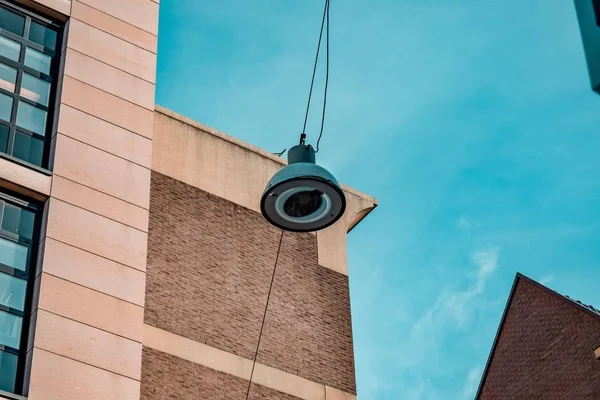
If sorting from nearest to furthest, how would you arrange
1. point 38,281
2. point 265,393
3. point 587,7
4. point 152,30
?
1. point 587,7
2. point 38,281
3. point 265,393
4. point 152,30

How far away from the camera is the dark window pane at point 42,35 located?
1639 centimetres

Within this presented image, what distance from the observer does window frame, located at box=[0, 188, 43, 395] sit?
12613 mm

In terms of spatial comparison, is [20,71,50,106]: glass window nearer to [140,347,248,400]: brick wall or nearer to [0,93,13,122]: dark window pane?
[0,93,13,122]: dark window pane

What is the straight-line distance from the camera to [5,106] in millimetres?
15164

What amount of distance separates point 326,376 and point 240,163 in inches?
182

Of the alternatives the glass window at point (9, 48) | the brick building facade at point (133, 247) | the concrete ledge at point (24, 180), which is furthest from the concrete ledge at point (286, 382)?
Answer: the glass window at point (9, 48)

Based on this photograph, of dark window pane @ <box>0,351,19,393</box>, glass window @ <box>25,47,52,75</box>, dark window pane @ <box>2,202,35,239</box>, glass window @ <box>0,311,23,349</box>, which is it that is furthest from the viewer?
glass window @ <box>25,47,52,75</box>

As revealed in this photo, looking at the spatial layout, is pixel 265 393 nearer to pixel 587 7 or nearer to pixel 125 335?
pixel 125 335

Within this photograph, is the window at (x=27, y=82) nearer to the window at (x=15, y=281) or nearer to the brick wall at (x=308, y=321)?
the window at (x=15, y=281)

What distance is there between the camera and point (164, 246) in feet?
55.4

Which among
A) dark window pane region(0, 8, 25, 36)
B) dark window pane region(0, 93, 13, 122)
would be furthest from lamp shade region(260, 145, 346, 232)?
dark window pane region(0, 8, 25, 36)

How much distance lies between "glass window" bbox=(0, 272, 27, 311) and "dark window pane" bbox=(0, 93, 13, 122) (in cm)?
280

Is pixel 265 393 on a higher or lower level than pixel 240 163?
lower

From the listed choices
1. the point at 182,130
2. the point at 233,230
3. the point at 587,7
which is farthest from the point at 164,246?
the point at 587,7
